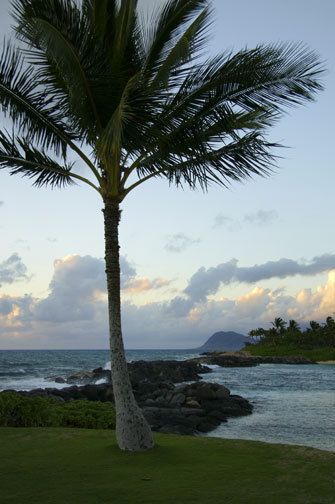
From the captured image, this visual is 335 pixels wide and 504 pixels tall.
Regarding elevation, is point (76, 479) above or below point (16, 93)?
below

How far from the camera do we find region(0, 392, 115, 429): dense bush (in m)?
14.3

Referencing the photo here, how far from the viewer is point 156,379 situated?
160 ft

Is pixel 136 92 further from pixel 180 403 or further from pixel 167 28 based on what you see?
pixel 180 403

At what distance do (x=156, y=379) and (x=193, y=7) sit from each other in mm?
42163

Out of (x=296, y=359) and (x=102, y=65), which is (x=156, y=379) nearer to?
(x=102, y=65)

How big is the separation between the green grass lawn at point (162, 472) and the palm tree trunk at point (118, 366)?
1.04 ft

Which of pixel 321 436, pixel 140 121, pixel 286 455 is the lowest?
pixel 321 436

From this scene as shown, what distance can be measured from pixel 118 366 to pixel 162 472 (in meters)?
2.30

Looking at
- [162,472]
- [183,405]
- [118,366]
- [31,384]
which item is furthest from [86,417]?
[31,384]

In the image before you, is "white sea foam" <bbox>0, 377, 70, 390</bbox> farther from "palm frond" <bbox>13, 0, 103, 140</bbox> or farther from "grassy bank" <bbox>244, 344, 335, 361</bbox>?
"grassy bank" <bbox>244, 344, 335, 361</bbox>

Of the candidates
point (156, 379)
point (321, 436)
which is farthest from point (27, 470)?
point (156, 379)

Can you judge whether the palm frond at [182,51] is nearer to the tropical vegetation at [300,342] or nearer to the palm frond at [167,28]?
the palm frond at [167,28]

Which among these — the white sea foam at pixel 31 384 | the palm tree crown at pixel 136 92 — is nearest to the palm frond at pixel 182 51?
the palm tree crown at pixel 136 92

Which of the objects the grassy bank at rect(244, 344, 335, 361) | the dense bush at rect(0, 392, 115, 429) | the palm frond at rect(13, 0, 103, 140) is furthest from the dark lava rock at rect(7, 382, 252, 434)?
the grassy bank at rect(244, 344, 335, 361)
